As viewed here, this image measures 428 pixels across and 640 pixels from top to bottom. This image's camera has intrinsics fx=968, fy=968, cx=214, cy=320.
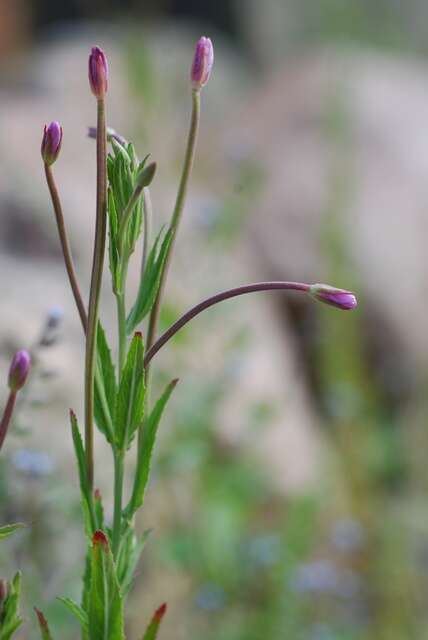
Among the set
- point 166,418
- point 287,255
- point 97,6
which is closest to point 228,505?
point 166,418

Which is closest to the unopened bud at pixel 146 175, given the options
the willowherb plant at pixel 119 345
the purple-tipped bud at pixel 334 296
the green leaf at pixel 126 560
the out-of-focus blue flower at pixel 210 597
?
the willowherb plant at pixel 119 345

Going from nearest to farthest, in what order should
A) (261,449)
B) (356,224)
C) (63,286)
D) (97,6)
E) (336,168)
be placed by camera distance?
(63,286)
(261,449)
(336,168)
(356,224)
(97,6)

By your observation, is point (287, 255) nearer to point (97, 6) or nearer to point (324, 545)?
point (324, 545)

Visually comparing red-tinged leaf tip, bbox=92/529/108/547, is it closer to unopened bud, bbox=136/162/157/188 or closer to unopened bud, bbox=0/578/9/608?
unopened bud, bbox=0/578/9/608

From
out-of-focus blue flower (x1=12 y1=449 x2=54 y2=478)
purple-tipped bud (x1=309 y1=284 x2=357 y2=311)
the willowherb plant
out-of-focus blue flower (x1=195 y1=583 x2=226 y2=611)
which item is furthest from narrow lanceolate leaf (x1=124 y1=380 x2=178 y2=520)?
out-of-focus blue flower (x1=195 y1=583 x2=226 y2=611)

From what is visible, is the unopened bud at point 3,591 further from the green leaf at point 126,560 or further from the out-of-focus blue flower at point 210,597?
the out-of-focus blue flower at point 210,597

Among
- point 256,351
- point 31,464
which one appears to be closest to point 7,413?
point 31,464

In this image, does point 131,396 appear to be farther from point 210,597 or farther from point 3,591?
point 210,597
